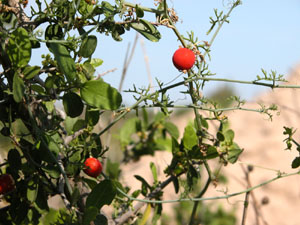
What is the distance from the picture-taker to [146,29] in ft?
3.10

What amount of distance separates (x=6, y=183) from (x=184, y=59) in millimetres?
472

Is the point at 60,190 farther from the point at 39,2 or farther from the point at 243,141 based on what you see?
the point at 243,141

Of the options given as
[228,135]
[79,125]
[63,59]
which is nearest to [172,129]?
[228,135]

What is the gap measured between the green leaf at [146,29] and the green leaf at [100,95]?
136 mm

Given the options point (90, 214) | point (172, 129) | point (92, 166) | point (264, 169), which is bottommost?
point (90, 214)

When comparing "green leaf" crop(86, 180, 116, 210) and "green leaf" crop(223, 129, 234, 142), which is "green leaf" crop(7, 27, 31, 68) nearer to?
"green leaf" crop(86, 180, 116, 210)

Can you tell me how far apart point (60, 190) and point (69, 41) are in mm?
334

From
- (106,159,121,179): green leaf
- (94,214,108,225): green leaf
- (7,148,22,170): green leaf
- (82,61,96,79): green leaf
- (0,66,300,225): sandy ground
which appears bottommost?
(94,214,108,225): green leaf

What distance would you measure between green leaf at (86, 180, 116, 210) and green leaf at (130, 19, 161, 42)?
Result: 31 cm

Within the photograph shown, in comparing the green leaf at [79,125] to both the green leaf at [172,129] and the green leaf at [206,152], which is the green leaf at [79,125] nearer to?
the green leaf at [206,152]

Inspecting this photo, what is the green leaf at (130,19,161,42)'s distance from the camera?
0.94 m

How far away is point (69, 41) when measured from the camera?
0.85 metres

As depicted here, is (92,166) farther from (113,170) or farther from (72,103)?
(113,170)

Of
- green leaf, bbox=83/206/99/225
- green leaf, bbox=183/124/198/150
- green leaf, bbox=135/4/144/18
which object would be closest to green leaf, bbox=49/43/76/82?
green leaf, bbox=135/4/144/18
